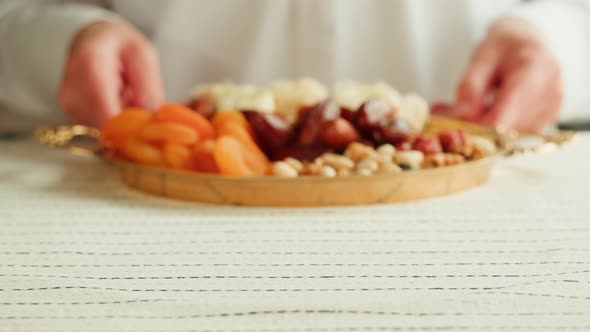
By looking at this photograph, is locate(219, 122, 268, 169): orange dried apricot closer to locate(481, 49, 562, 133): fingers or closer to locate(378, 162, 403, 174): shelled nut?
locate(378, 162, 403, 174): shelled nut

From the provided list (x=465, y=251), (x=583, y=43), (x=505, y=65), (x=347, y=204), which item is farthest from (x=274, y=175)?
(x=583, y=43)

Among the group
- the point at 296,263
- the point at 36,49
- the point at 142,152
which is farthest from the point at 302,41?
the point at 296,263

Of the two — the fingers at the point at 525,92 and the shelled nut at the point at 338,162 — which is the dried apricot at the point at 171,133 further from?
the fingers at the point at 525,92

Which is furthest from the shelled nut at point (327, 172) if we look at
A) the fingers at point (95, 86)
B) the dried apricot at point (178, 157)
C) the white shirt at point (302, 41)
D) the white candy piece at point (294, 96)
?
the white shirt at point (302, 41)

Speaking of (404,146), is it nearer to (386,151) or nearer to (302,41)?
(386,151)

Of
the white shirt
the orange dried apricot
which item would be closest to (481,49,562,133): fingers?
the white shirt
